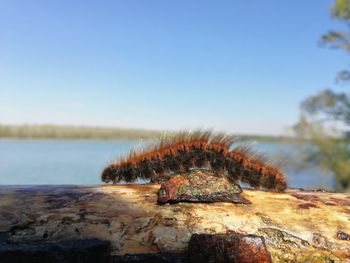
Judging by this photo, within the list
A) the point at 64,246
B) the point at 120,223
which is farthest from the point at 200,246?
the point at 64,246

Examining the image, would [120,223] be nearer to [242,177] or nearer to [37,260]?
[37,260]

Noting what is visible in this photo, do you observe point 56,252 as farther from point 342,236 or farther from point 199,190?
point 342,236

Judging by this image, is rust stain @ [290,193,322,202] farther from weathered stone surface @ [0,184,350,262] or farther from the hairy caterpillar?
the hairy caterpillar

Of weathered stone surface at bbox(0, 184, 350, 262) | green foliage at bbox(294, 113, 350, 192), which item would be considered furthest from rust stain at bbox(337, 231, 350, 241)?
green foliage at bbox(294, 113, 350, 192)

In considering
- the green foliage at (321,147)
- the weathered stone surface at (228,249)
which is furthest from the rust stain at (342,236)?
the green foliage at (321,147)

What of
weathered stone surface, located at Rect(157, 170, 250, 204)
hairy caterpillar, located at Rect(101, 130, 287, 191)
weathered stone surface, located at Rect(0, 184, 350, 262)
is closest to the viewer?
weathered stone surface, located at Rect(0, 184, 350, 262)

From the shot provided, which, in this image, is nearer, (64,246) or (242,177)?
(64,246)
